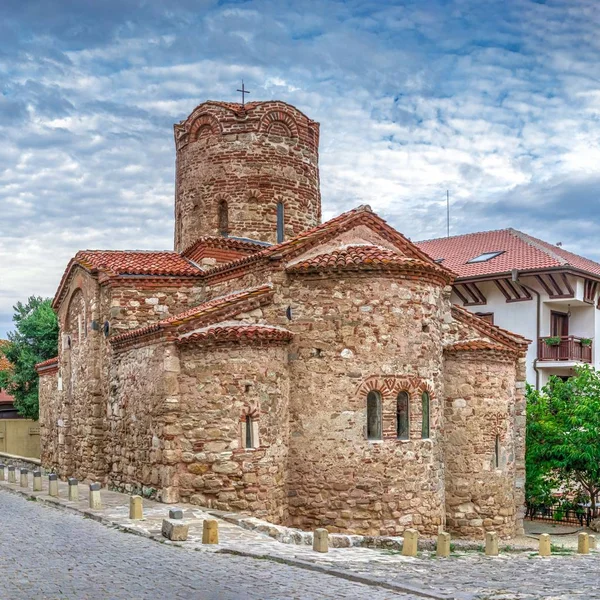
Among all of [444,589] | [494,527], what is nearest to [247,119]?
[494,527]

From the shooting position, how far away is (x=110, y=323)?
18062 mm

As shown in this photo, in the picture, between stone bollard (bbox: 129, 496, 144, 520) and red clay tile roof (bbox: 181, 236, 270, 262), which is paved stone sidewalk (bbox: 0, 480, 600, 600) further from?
red clay tile roof (bbox: 181, 236, 270, 262)

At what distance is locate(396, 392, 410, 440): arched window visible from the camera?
14.8 meters

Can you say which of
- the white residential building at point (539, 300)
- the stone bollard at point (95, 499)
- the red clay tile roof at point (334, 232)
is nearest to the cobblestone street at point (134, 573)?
the stone bollard at point (95, 499)

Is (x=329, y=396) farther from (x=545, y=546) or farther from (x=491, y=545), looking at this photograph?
(x=545, y=546)

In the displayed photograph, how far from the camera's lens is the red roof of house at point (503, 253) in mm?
25969

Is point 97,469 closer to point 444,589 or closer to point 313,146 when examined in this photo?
point 313,146

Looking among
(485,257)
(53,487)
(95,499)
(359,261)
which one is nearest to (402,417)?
(359,261)

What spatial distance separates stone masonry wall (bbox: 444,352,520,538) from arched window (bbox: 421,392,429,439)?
1.40 m

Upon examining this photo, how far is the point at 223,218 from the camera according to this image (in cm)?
2055

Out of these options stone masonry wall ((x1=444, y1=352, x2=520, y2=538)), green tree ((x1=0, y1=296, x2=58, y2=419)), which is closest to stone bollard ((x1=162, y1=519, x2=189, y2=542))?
stone masonry wall ((x1=444, y1=352, x2=520, y2=538))

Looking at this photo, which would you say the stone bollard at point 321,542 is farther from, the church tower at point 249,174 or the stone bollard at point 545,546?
the church tower at point 249,174

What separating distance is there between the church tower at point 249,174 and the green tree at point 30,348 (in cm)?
1340

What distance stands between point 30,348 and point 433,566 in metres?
25.1
